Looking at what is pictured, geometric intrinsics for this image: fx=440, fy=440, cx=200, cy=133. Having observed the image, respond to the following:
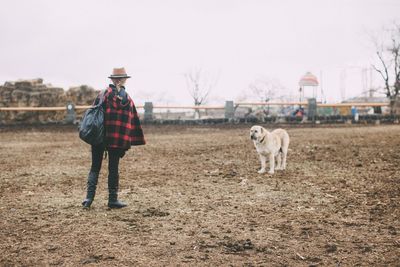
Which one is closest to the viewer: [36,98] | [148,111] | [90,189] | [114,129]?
[114,129]

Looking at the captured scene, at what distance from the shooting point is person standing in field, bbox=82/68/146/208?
5.83 metres

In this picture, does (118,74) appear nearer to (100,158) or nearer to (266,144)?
(100,158)

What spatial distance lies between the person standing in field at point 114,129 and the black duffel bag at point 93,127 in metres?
0.11

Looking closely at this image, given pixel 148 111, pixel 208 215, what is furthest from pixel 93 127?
pixel 148 111

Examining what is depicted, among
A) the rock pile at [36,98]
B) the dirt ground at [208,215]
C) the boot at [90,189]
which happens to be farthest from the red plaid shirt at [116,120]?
the rock pile at [36,98]

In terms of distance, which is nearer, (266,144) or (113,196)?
(113,196)

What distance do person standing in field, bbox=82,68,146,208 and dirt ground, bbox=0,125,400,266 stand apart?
11.2 inches

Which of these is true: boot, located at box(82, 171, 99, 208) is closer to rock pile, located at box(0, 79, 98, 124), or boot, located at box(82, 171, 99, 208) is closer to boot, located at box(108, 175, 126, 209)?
boot, located at box(108, 175, 126, 209)

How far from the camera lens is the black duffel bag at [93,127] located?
562cm

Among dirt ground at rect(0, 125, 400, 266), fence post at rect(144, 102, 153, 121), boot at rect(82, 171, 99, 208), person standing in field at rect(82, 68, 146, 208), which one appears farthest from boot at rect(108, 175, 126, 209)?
fence post at rect(144, 102, 153, 121)

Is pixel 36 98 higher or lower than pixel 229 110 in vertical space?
higher

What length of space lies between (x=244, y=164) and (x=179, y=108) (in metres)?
19.5

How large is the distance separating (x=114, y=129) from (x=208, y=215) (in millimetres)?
1673

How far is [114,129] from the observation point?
5.83m
